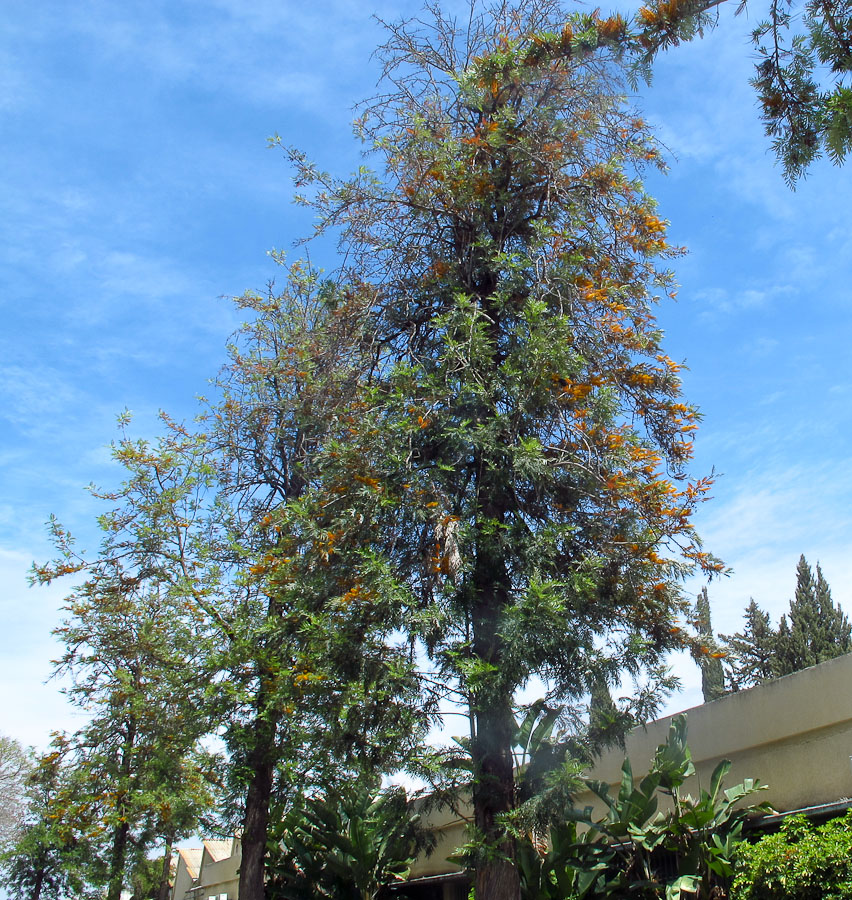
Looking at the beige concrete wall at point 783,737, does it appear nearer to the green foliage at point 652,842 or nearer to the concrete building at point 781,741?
the concrete building at point 781,741

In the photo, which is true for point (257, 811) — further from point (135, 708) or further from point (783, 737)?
point (783, 737)

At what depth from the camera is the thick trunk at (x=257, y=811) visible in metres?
13.5

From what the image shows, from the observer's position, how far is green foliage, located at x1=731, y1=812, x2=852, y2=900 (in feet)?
25.7

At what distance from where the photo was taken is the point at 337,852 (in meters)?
14.3

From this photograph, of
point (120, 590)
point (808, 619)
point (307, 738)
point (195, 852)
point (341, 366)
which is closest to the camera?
point (307, 738)

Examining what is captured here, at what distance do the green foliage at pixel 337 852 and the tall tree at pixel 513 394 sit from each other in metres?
5.78

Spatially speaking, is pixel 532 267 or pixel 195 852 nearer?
pixel 532 267

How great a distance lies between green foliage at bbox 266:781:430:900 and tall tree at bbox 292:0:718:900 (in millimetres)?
5778

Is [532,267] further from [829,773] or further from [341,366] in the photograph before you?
[829,773]

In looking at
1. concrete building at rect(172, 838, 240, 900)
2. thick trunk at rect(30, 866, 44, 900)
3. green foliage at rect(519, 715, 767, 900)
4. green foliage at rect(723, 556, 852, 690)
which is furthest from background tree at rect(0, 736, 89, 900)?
green foliage at rect(723, 556, 852, 690)

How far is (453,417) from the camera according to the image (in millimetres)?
10031

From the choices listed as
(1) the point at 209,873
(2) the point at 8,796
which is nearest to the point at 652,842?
(1) the point at 209,873

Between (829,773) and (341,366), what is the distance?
316 inches

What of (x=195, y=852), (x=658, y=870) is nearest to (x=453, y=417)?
(x=658, y=870)
